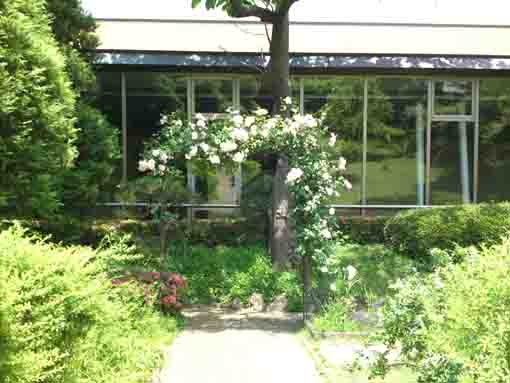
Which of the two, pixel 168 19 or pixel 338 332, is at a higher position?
pixel 168 19

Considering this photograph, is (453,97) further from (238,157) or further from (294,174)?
(238,157)

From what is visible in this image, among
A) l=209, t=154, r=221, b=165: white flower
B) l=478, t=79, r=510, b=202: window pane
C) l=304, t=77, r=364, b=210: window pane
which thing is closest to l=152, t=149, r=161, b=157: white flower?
l=209, t=154, r=221, b=165: white flower

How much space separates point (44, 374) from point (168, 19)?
461 inches

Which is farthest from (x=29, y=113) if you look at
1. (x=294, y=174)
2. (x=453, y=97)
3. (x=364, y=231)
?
(x=453, y=97)

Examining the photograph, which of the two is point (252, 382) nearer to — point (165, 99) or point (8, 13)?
point (8, 13)

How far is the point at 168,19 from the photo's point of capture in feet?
45.0

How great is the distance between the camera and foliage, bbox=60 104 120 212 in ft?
30.7

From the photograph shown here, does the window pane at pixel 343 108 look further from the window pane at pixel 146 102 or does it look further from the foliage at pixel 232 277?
the foliage at pixel 232 277

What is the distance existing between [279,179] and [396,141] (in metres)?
5.57

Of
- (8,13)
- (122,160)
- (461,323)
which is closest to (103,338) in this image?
(461,323)

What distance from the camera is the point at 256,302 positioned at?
8.68m

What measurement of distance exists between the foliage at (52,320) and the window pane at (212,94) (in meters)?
8.89

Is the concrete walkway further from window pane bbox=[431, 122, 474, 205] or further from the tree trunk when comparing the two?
window pane bbox=[431, 122, 474, 205]

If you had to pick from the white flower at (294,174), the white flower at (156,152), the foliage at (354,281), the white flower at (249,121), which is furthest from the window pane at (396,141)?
the white flower at (156,152)
